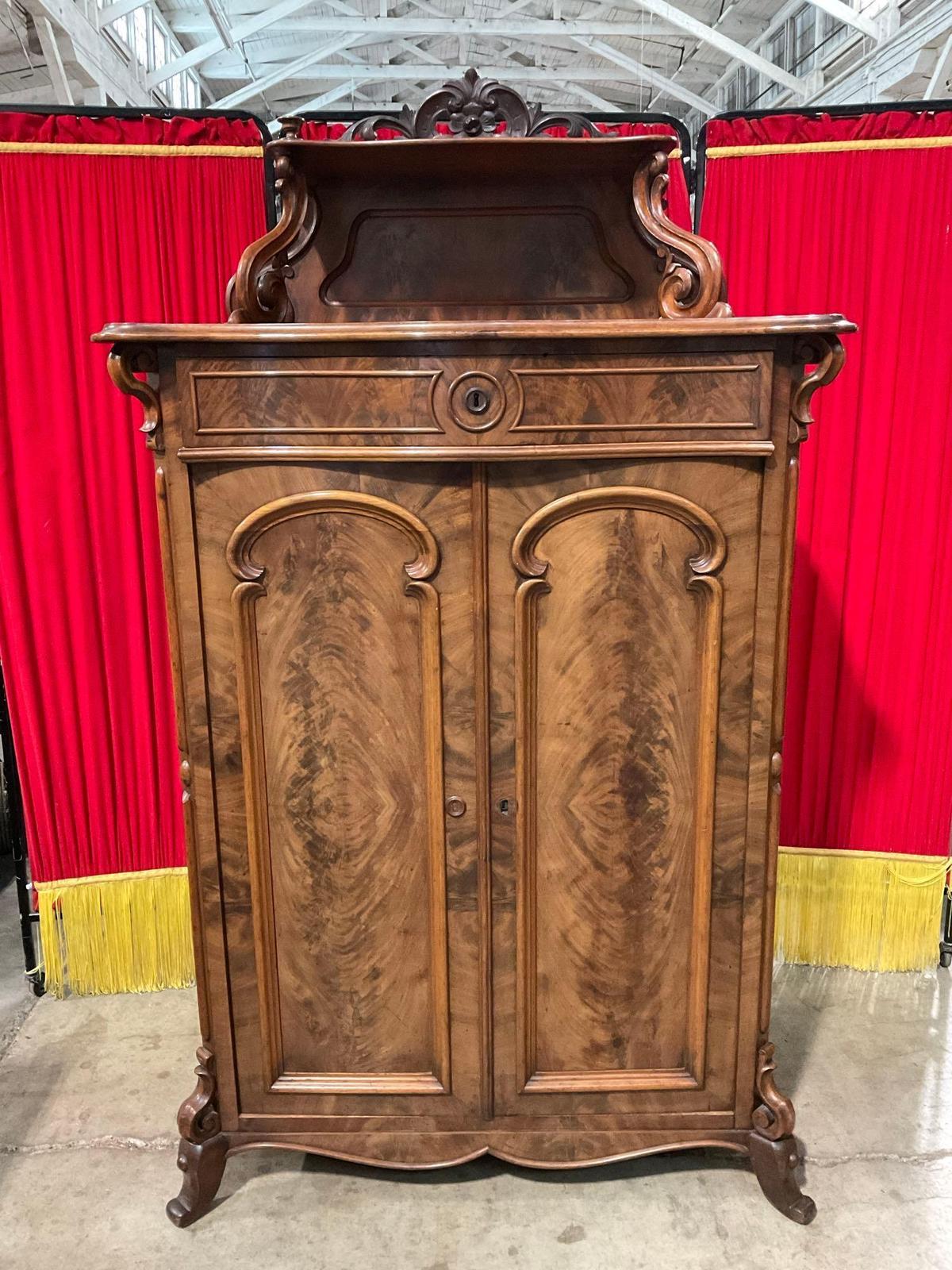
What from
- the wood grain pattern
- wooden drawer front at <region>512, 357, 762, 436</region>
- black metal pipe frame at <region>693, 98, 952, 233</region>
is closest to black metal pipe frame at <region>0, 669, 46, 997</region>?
the wood grain pattern

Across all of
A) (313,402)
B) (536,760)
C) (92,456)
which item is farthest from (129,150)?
(536,760)

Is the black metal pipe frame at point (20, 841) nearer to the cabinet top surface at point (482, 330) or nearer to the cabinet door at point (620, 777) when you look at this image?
the cabinet top surface at point (482, 330)

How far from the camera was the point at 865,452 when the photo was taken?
7.84 ft

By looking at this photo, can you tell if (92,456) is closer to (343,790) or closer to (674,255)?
(343,790)

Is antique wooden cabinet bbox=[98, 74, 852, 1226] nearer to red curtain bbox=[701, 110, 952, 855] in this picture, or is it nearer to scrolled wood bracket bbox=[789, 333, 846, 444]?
scrolled wood bracket bbox=[789, 333, 846, 444]

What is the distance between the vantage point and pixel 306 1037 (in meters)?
1.83

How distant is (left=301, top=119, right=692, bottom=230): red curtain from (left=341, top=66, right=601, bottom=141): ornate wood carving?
336mm

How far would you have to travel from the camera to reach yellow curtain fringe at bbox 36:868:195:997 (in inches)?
100

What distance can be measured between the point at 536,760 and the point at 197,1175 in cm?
111

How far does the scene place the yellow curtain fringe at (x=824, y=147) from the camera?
2.21 m

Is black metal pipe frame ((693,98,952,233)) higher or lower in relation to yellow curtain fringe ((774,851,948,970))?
higher

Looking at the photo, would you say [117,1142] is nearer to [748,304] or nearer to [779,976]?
[779,976]

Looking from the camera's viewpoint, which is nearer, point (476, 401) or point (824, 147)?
point (476, 401)

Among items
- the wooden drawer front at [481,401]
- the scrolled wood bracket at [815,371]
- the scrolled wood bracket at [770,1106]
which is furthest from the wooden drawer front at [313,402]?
the scrolled wood bracket at [770,1106]
